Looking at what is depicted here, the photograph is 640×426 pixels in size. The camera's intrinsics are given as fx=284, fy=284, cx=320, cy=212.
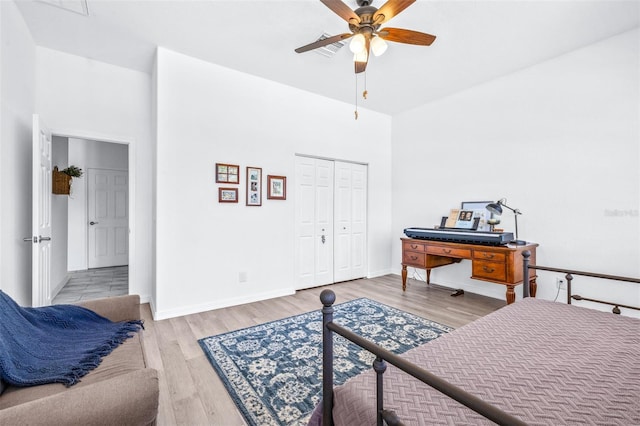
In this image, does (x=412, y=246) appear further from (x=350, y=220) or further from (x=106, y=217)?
(x=106, y=217)

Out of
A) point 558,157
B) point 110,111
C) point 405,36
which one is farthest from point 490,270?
point 110,111

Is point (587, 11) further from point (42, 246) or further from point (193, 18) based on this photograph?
point (42, 246)

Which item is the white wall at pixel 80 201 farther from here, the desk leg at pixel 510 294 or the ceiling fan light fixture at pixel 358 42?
the desk leg at pixel 510 294

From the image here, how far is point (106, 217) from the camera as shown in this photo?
6.07m

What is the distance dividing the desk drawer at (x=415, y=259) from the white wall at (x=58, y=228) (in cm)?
503

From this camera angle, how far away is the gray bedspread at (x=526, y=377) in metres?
0.93

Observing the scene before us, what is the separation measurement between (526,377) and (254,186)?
331cm

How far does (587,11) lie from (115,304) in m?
4.60

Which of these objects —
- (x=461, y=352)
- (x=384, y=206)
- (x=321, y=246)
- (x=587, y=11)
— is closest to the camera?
(x=461, y=352)

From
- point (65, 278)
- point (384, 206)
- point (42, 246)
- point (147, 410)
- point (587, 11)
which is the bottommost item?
point (65, 278)

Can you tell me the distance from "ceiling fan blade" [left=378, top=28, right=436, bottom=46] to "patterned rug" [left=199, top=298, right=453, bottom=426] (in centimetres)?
257

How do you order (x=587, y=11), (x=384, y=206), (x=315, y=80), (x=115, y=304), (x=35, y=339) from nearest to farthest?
(x=35, y=339) < (x=115, y=304) < (x=587, y=11) < (x=315, y=80) < (x=384, y=206)

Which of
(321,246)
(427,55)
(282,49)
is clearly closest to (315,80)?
(282,49)

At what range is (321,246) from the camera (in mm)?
4523
